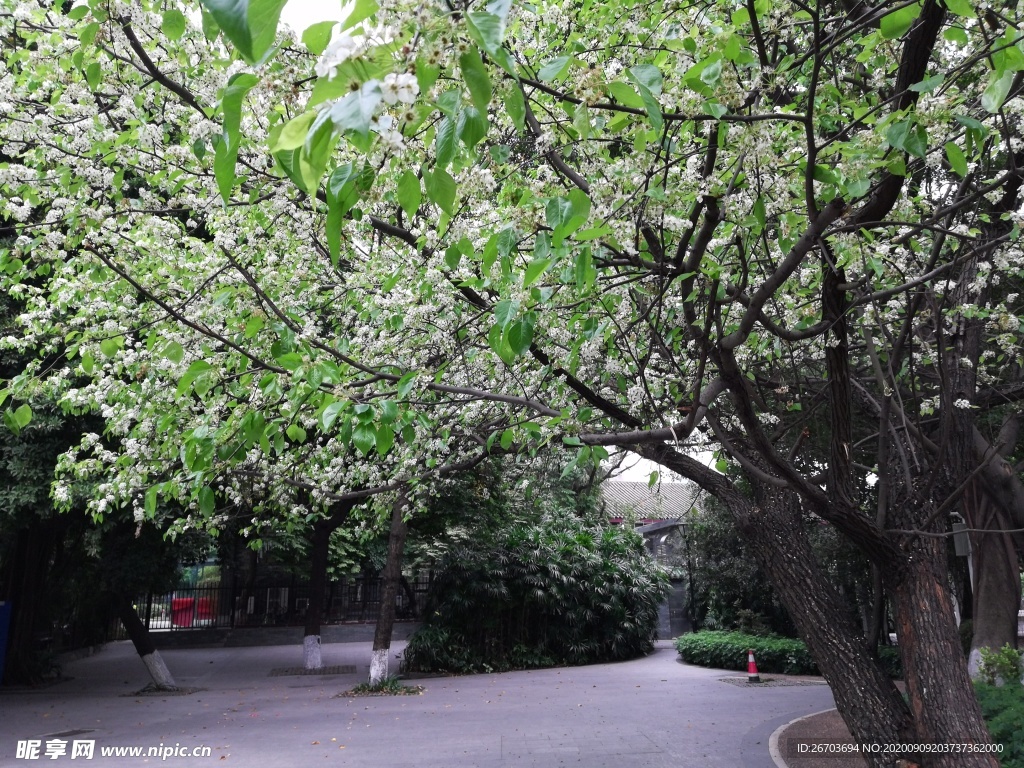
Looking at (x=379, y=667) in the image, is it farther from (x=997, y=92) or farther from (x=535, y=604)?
(x=997, y=92)

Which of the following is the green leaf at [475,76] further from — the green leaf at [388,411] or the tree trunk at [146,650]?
the tree trunk at [146,650]

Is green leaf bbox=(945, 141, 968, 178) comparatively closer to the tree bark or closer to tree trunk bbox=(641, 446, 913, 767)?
tree trunk bbox=(641, 446, 913, 767)

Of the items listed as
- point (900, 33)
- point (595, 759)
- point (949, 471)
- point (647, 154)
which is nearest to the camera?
point (900, 33)

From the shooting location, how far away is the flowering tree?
2211 millimetres

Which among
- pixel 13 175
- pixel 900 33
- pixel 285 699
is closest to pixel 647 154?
pixel 900 33

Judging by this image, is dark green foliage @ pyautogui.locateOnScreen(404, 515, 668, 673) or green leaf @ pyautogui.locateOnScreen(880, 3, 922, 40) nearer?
green leaf @ pyautogui.locateOnScreen(880, 3, 922, 40)

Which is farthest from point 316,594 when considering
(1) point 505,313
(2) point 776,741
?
(1) point 505,313

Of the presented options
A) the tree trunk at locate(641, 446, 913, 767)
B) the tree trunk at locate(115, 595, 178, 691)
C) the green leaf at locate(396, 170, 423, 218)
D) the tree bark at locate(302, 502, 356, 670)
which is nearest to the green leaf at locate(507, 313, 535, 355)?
the green leaf at locate(396, 170, 423, 218)

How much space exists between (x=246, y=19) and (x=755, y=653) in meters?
15.8

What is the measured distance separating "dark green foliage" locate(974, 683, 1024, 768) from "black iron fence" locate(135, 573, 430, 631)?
57.0 ft

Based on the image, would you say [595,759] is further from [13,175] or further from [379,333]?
[13,175]

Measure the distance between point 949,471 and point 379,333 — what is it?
4100mm

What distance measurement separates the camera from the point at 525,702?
11148mm

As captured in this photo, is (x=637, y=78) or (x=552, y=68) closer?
(x=552, y=68)
